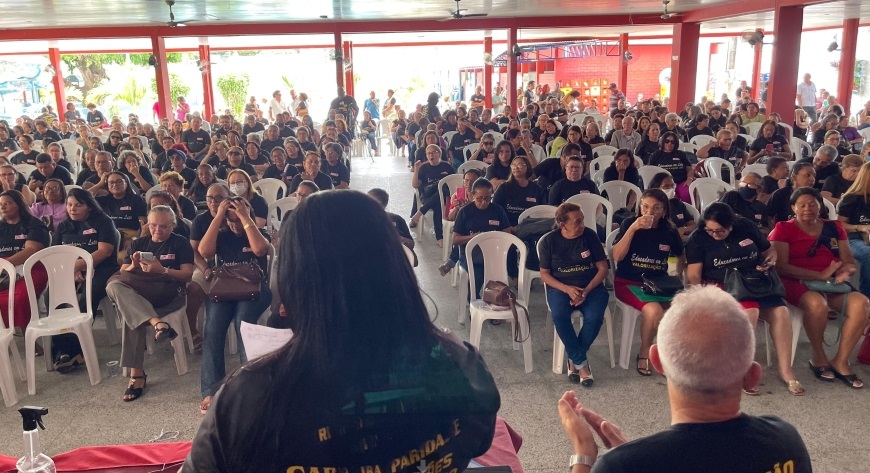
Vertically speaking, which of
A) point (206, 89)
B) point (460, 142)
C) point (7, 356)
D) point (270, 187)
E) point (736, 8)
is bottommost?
point (7, 356)

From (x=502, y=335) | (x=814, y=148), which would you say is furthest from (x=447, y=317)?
(x=814, y=148)

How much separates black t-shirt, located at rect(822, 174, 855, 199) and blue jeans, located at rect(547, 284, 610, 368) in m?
2.81

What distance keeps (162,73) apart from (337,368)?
49.4 feet

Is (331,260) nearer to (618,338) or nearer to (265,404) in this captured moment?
(265,404)

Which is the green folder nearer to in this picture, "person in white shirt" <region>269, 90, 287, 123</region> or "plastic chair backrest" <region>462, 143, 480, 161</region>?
"plastic chair backrest" <region>462, 143, 480, 161</region>

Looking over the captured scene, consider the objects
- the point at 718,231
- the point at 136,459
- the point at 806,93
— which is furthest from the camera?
the point at 806,93

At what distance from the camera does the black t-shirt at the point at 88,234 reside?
4641 mm

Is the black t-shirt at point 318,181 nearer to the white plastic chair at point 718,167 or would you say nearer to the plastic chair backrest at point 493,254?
the plastic chair backrest at point 493,254

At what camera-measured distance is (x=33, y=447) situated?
178 centimetres

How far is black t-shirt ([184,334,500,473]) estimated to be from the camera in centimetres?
107

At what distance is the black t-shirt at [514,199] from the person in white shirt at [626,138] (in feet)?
12.1

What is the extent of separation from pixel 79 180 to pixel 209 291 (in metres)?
3.94

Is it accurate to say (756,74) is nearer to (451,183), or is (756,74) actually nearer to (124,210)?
(451,183)

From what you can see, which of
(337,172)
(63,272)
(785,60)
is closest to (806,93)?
(785,60)
